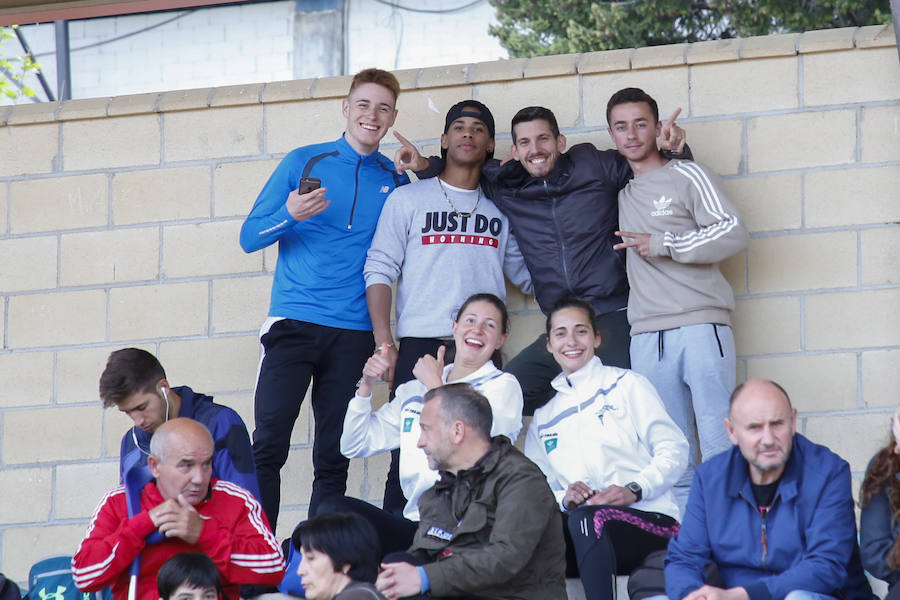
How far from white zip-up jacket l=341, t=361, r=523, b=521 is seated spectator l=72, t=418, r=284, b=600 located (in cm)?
62

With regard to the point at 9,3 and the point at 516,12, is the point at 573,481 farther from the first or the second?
the point at 516,12

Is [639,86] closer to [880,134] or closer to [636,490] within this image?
[880,134]

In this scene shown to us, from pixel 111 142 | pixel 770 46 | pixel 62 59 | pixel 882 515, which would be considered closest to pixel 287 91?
pixel 111 142

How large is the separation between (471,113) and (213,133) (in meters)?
1.28

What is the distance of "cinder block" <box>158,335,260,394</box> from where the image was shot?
212 inches

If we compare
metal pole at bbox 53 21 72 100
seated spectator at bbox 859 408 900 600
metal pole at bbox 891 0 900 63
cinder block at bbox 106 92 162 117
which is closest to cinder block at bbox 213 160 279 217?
cinder block at bbox 106 92 162 117

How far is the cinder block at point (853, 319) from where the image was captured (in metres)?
4.75

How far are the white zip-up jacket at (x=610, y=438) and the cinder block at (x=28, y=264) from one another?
2.53 m

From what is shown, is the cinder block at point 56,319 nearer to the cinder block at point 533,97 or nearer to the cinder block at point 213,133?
the cinder block at point 213,133

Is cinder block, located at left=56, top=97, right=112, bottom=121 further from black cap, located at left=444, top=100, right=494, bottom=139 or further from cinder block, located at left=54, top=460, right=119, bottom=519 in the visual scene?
black cap, located at left=444, top=100, right=494, bottom=139

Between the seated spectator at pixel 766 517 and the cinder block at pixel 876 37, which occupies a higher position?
the cinder block at pixel 876 37

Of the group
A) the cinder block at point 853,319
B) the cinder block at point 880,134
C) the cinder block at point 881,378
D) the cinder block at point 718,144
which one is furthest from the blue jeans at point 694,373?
the cinder block at point 880,134

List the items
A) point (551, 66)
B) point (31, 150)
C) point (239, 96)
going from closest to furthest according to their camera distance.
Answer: point (551, 66) → point (239, 96) → point (31, 150)

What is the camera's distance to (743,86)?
497 centimetres
